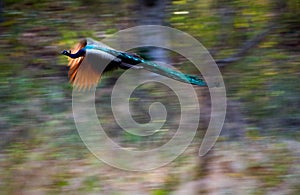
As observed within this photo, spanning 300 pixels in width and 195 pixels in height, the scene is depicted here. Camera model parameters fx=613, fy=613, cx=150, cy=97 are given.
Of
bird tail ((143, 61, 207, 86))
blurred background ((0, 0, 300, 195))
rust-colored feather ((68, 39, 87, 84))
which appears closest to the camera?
blurred background ((0, 0, 300, 195))

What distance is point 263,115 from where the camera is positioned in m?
6.25

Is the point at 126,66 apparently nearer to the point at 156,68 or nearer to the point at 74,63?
the point at 156,68

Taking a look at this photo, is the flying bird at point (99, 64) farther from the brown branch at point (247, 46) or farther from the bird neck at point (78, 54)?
the brown branch at point (247, 46)

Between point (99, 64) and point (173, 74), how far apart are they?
2.53 ft

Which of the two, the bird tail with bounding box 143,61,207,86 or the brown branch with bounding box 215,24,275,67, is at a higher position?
the brown branch with bounding box 215,24,275,67

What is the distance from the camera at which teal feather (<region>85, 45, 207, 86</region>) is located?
6.28m

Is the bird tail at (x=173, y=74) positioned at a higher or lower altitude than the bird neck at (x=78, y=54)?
lower

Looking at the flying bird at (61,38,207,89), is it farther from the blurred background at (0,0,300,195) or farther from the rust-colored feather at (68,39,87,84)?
the blurred background at (0,0,300,195)

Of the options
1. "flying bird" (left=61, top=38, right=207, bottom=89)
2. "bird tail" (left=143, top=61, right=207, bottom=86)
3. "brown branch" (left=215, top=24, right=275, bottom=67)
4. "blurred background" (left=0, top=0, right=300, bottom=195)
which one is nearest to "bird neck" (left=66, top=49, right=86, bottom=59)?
"flying bird" (left=61, top=38, right=207, bottom=89)

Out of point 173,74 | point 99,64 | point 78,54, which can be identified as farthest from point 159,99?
point 78,54

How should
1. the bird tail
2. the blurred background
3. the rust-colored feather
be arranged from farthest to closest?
1. the rust-colored feather
2. the bird tail
3. the blurred background

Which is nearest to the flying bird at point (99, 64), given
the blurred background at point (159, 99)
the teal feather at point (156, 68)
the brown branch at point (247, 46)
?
the teal feather at point (156, 68)

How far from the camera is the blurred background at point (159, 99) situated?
5.62 metres

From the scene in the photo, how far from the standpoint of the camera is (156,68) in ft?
21.4
